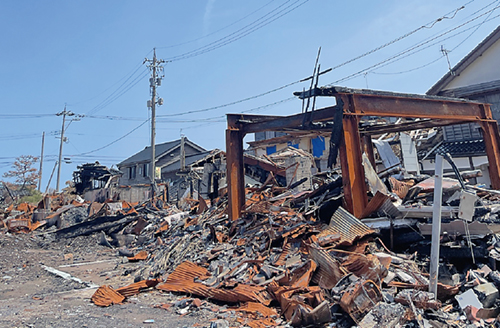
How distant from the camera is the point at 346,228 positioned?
6035mm

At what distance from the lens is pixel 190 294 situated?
577 centimetres

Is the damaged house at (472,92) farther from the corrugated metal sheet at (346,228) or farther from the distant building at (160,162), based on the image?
the distant building at (160,162)

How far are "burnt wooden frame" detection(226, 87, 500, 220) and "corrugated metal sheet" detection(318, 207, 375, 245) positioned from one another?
33cm

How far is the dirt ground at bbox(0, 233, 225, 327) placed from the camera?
15.6 feet

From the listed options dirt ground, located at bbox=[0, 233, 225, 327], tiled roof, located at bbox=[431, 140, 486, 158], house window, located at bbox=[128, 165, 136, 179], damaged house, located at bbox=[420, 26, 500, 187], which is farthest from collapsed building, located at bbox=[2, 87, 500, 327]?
house window, located at bbox=[128, 165, 136, 179]

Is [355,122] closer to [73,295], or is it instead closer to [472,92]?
[73,295]

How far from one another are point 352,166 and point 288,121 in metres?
2.16

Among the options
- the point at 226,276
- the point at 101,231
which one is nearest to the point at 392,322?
the point at 226,276

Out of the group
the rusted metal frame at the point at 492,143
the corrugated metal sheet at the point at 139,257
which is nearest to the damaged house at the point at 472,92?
the rusted metal frame at the point at 492,143

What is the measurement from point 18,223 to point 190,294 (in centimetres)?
1511

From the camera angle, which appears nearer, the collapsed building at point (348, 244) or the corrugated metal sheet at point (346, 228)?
the collapsed building at point (348, 244)

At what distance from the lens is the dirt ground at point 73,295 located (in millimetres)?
4766

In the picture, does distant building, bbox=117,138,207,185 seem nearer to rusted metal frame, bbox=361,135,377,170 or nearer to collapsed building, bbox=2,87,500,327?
rusted metal frame, bbox=361,135,377,170

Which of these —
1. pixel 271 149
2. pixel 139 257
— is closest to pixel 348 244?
pixel 139 257
